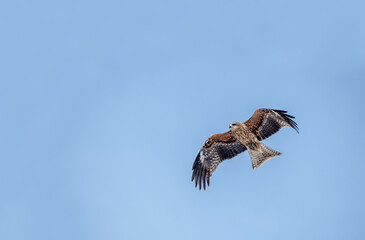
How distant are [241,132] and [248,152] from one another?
942 mm

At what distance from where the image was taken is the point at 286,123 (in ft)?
65.7

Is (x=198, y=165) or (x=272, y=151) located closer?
(x=272, y=151)

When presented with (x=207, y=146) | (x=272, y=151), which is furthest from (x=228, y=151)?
(x=272, y=151)

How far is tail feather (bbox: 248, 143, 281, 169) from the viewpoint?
20.2 meters

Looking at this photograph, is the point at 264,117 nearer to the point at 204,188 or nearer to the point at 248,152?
the point at 248,152

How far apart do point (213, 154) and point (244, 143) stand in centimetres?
163

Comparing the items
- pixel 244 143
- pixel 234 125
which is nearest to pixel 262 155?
pixel 244 143

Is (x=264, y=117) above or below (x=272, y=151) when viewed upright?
above

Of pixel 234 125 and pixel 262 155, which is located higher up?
pixel 234 125

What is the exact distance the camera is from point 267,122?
67.5 feet

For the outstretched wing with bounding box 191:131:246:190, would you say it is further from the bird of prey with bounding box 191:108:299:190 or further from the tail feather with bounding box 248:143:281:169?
the tail feather with bounding box 248:143:281:169

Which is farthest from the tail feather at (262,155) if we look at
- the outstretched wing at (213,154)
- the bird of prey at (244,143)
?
the outstretched wing at (213,154)

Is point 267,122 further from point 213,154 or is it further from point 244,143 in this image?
point 213,154

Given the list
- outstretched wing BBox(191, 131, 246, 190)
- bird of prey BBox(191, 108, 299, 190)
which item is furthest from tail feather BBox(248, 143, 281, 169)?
outstretched wing BBox(191, 131, 246, 190)
